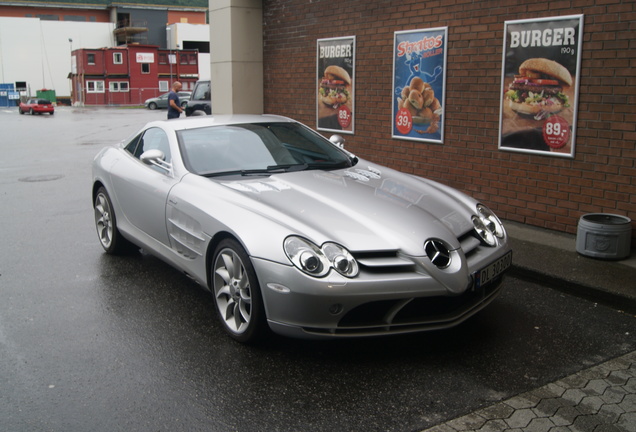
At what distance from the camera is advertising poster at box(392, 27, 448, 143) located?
28.5ft

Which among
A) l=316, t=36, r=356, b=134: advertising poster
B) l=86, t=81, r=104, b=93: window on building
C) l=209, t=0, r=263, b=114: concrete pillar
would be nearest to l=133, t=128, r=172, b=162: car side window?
l=316, t=36, r=356, b=134: advertising poster

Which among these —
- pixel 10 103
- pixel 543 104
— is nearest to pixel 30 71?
pixel 10 103

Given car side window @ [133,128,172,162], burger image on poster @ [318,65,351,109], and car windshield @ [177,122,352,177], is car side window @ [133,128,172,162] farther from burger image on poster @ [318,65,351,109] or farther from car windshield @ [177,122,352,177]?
burger image on poster @ [318,65,351,109]

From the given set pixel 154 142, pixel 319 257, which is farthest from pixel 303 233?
pixel 154 142

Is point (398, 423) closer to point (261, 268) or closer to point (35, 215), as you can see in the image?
point (261, 268)

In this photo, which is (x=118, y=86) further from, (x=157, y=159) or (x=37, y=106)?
(x=157, y=159)

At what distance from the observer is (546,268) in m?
5.96

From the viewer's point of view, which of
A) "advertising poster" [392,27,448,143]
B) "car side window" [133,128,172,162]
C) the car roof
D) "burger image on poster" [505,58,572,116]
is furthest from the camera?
"advertising poster" [392,27,448,143]

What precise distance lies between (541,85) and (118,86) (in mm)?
63924

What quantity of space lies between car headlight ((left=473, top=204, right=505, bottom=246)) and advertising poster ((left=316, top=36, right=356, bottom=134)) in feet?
17.8

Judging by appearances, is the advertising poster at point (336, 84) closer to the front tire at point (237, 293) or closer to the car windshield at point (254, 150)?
the car windshield at point (254, 150)

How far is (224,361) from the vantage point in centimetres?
424

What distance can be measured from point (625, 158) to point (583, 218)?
0.81 m

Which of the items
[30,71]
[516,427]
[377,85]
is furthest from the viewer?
[30,71]
